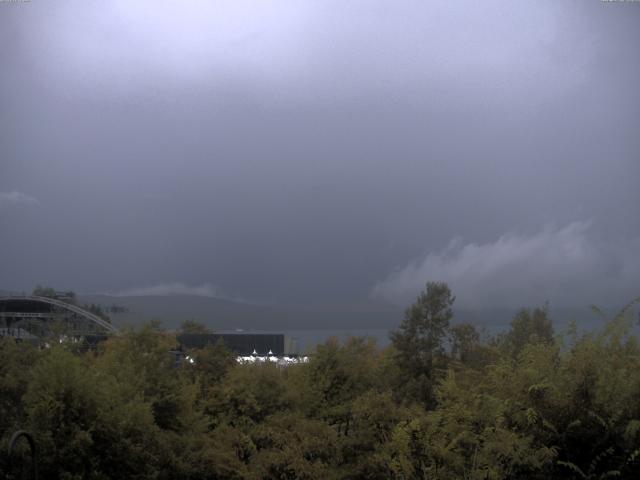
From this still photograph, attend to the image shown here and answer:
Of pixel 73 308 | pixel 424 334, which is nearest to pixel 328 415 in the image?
pixel 424 334

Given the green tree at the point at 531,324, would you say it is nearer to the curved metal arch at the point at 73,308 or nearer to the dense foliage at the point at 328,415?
the dense foliage at the point at 328,415

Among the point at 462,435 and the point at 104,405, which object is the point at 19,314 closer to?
the point at 104,405

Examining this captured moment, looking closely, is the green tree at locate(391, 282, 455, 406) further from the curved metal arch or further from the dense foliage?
the curved metal arch

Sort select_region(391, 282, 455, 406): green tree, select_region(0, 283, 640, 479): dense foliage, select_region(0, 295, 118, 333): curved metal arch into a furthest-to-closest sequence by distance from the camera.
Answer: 1. select_region(0, 295, 118, 333): curved metal arch
2. select_region(391, 282, 455, 406): green tree
3. select_region(0, 283, 640, 479): dense foliage

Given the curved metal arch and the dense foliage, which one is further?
the curved metal arch

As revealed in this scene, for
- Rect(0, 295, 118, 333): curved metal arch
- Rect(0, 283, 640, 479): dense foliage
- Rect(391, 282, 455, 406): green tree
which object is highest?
Rect(0, 295, 118, 333): curved metal arch

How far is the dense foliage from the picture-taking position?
39.4 feet

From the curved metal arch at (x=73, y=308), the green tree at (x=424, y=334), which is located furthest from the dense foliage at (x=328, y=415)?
the curved metal arch at (x=73, y=308)

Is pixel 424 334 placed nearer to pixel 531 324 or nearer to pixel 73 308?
pixel 531 324

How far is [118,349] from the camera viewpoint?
944 inches

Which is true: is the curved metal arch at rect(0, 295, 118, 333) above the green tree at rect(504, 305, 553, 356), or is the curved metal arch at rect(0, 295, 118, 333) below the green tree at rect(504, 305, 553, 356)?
above

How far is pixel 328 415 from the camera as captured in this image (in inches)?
851

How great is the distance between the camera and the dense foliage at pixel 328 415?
12.0 m

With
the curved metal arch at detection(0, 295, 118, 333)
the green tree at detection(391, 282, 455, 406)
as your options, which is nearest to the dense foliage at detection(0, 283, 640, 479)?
the green tree at detection(391, 282, 455, 406)
